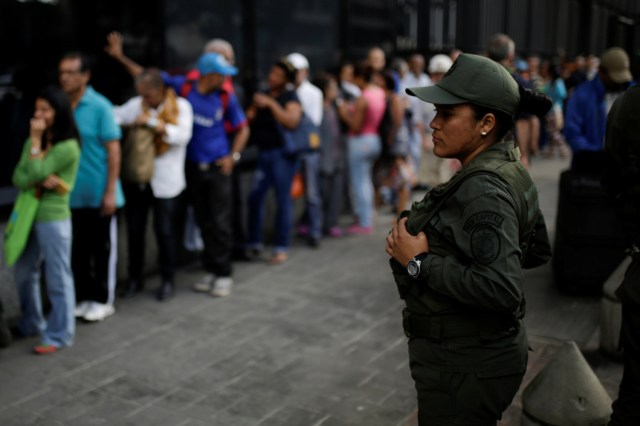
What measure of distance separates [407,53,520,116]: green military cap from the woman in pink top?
5809mm

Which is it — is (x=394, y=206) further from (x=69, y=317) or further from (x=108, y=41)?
(x=69, y=317)

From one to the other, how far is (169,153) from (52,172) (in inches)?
54.2

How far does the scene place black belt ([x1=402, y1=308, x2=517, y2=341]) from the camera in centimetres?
254

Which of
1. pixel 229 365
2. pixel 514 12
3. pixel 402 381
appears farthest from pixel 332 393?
pixel 514 12

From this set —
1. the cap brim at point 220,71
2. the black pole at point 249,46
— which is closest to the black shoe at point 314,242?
the black pole at point 249,46

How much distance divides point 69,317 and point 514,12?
14.7 m

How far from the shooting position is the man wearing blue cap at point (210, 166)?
6520mm

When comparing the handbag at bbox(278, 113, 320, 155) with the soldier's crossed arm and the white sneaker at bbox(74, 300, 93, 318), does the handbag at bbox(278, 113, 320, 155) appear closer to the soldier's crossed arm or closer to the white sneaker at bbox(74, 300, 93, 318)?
the white sneaker at bbox(74, 300, 93, 318)

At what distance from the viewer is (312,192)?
8102 millimetres

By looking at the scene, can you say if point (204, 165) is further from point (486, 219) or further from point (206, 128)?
point (486, 219)

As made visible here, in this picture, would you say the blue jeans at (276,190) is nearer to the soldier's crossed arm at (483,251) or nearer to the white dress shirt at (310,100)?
the white dress shirt at (310,100)

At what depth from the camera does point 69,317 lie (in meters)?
5.32

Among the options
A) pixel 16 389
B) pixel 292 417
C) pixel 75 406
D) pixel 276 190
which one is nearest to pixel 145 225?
pixel 276 190

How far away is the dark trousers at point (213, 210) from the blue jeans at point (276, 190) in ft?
2.80
